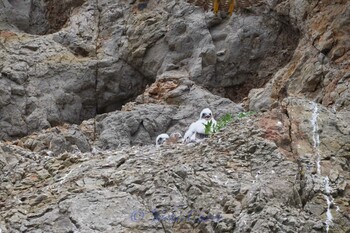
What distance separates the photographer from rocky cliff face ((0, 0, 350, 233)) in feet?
37.2

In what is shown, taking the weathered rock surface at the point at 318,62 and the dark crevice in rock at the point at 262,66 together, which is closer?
the weathered rock surface at the point at 318,62

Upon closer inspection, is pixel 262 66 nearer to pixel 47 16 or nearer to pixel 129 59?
pixel 129 59

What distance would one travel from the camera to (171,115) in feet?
59.0

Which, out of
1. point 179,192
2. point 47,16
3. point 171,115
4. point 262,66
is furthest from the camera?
point 47,16

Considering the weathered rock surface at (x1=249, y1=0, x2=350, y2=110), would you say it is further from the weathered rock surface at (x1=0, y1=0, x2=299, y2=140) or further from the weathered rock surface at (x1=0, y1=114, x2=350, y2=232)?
the weathered rock surface at (x1=0, y1=114, x2=350, y2=232)

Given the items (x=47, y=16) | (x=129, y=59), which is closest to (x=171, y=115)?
(x=129, y=59)

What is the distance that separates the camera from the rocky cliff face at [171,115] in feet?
37.2

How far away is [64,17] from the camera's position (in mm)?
22656

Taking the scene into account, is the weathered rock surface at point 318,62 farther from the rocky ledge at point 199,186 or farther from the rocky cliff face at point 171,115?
the rocky ledge at point 199,186

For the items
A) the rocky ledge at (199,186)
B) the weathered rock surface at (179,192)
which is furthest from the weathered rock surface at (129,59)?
the weathered rock surface at (179,192)

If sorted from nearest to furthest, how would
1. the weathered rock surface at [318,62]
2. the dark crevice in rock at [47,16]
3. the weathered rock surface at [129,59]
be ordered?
the weathered rock surface at [318,62] → the weathered rock surface at [129,59] → the dark crevice in rock at [47,16]

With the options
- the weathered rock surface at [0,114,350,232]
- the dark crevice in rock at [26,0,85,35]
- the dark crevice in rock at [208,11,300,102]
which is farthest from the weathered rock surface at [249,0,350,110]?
the dark crevice in rock at [26,0,85,35]

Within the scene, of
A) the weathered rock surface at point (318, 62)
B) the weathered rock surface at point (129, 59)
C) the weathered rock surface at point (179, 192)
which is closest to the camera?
the weathered rock surface at point (179, 192)

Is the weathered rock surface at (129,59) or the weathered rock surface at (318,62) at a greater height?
the weathered rock surface at (318,62)
